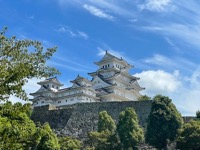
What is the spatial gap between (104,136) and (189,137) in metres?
6.41

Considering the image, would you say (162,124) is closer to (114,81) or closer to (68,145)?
(68,145)

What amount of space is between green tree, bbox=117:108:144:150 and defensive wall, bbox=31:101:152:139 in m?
5.63

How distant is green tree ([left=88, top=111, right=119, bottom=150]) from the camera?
28.2 m

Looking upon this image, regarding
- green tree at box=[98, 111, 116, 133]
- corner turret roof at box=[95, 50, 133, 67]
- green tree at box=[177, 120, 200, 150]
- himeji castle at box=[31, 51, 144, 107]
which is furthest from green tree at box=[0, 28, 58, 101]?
corner turret roof at box=[95, 50, 133, 67]

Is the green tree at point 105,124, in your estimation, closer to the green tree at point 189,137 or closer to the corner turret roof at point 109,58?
the green tree at point 189,137

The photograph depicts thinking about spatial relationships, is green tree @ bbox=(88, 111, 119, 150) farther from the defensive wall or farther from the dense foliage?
the defensive wall

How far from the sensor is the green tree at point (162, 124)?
91.3 feet

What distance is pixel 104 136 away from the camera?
97.0 ft

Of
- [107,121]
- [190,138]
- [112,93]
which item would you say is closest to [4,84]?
[190,138]

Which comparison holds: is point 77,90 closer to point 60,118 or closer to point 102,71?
point 102,71

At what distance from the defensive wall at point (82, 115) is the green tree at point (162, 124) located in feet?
21.6

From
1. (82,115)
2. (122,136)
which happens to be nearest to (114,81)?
(82,115)

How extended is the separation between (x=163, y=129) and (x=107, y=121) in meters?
6.42

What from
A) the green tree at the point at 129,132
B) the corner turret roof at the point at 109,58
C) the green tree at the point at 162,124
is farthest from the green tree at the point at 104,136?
the corner turret roof at the point at 109,58
